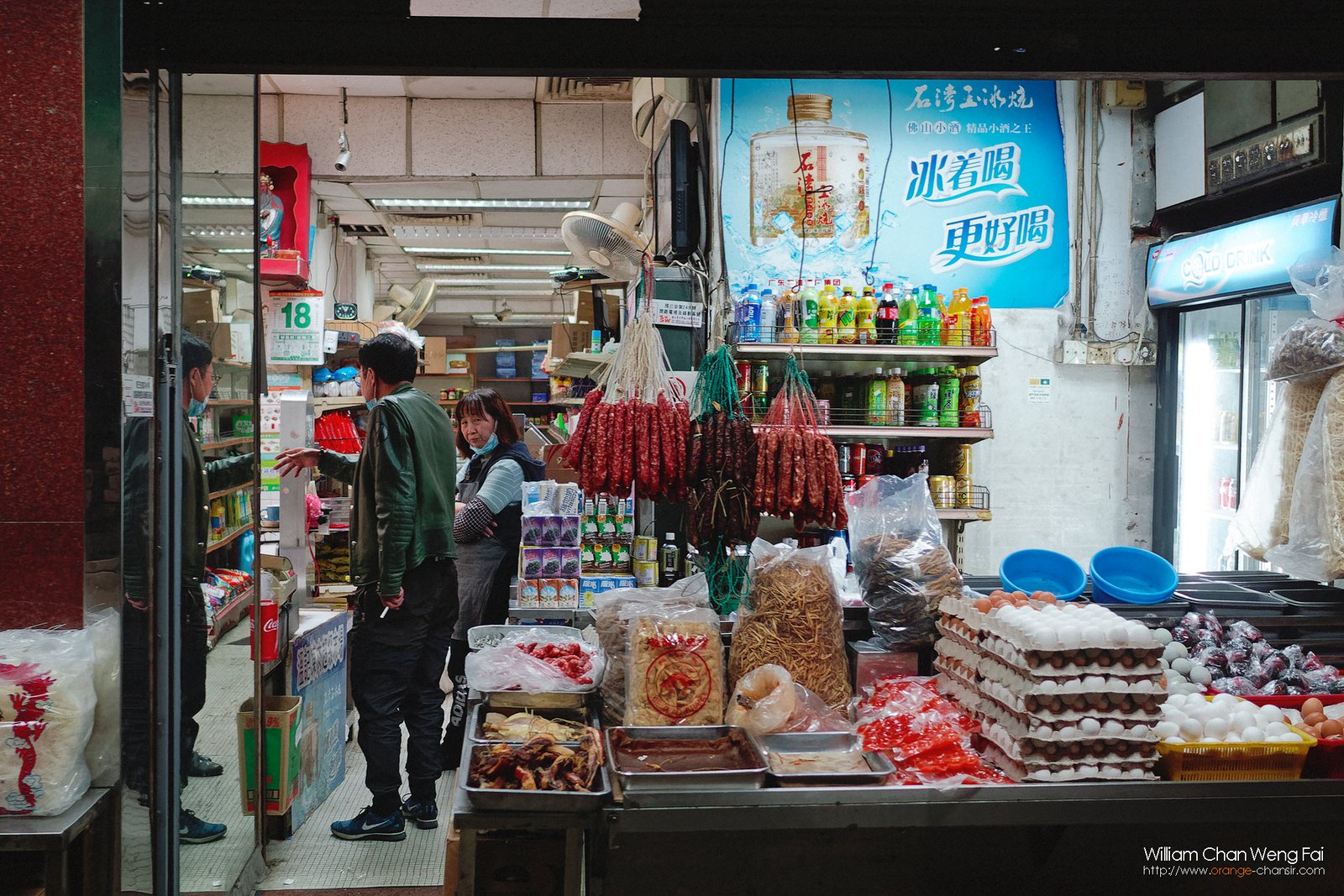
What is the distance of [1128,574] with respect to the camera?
148 inches

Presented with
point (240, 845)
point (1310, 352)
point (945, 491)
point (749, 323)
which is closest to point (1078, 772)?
point (1310, 352)

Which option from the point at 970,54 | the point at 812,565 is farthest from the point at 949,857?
the point at 970,54

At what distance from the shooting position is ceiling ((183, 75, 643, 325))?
2906 millimetres

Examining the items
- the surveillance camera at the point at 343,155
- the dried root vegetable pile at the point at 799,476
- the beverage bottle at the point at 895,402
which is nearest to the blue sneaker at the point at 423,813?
the dried root vegetable pile at the point at 799,476

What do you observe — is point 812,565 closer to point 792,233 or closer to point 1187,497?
point 792,233

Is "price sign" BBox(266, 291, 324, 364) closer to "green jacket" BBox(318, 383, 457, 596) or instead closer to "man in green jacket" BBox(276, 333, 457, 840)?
"man in green jacket" BBox(276, 333, 457, 840)

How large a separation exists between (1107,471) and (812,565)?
4567 mm

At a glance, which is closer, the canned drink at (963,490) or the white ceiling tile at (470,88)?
the canned drink at (963,490)

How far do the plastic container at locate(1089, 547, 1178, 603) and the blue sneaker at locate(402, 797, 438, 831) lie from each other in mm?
2970

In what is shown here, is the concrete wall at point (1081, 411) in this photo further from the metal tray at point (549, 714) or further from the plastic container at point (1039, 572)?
the metal tray at point (549, 714)

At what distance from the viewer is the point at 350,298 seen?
11.4 m

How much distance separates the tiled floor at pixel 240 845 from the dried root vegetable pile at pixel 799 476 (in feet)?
6.28

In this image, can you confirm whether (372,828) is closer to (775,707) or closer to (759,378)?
(775,707)

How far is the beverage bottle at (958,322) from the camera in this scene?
565 cm
